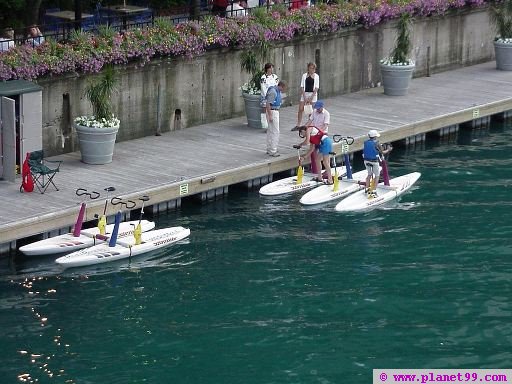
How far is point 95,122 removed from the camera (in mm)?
29375

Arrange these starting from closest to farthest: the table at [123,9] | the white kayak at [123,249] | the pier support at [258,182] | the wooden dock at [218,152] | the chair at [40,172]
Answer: the white kayak at [123,249], the wooden dock at [218,152], the chair at [40,172], the pier support at [258,182], the table at [123,9]

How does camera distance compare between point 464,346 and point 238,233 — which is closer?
point 464,346

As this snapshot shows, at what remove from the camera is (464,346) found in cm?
2236

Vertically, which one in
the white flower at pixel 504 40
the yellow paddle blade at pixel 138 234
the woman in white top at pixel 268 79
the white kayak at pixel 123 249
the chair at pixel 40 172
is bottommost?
the white kayak at pixel 123 249

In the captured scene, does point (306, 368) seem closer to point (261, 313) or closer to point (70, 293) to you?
point (261, 313)

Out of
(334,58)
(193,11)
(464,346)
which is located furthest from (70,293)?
(334,58)

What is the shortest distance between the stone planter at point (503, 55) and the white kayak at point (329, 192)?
477 inches

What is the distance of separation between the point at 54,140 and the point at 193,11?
19.8 ft

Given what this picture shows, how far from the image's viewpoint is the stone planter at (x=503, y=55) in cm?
4131

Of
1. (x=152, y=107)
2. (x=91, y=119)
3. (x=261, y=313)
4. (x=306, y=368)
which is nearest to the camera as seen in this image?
(x=306, y=368)

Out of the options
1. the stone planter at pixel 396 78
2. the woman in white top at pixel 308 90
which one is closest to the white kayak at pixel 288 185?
the woman in white top at pixel 308 90

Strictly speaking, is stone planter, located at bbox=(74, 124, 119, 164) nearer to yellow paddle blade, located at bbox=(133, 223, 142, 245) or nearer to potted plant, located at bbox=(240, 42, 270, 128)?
yellow paddle blade, located at bbox=(133, 223, 142, 245)

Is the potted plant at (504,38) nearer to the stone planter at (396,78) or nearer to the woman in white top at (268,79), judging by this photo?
the stone planter at (396,78)

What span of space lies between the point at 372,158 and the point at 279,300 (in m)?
6.06
